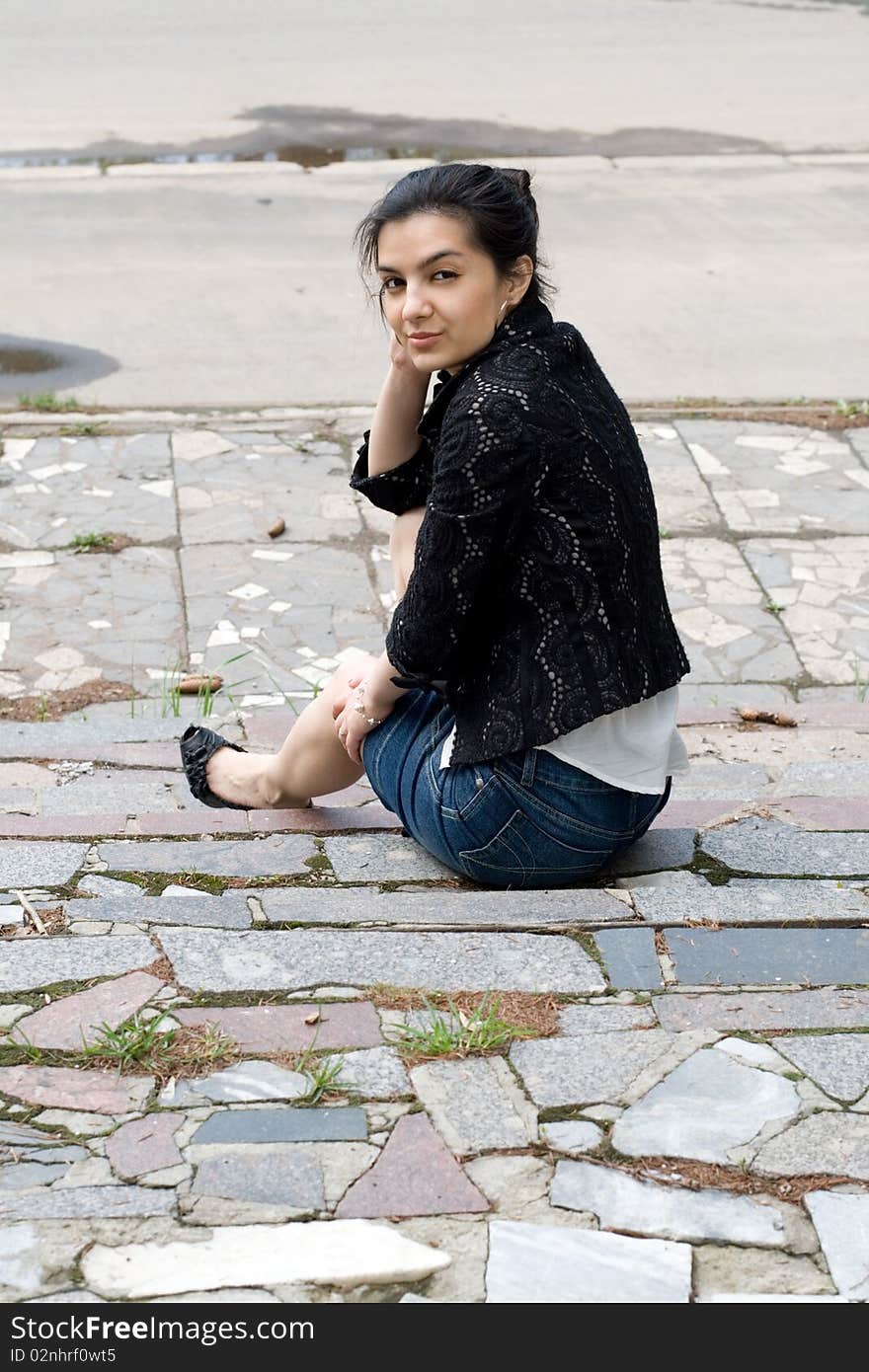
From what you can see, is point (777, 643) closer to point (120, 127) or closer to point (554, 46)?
point (120, 127)

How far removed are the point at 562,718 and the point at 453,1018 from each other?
60cm

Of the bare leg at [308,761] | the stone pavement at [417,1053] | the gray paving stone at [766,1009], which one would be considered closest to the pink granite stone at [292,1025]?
the stone pavement at [417,1053]

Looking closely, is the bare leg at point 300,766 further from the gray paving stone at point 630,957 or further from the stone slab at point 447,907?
the gray paving stone at point 630,957

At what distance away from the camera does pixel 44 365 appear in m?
7.29

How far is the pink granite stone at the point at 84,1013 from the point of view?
7.68ft

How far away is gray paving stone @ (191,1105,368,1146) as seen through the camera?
2.14 m

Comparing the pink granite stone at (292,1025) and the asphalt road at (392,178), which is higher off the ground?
the asphalt road at (392,178)

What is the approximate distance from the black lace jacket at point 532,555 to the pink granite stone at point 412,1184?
0.86 m

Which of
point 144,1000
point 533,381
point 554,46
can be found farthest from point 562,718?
point 554,46

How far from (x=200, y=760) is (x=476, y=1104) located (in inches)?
60.2

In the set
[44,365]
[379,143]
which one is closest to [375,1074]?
[44,365]

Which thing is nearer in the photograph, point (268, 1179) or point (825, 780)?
point (268, 1179)

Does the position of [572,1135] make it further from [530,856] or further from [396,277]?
[396,277]

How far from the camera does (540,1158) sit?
6.95 ft
